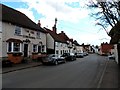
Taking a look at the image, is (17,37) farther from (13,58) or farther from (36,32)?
(36,32)

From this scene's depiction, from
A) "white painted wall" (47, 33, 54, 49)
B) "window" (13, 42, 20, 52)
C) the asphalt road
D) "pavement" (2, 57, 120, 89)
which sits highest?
"white painted wall" (47, 33, 54, 49)

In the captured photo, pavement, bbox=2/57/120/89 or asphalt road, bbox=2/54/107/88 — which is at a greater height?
asphalt road, bbox=2/54/107/88

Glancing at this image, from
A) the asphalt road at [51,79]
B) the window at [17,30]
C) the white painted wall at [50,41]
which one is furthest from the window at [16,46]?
the white painted wall at [50,41]

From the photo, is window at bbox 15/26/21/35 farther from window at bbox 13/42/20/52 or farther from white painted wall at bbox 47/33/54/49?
white painted wall at bbox 47/33/54/49

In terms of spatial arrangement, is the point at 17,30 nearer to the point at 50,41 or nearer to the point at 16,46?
the point at 16,46

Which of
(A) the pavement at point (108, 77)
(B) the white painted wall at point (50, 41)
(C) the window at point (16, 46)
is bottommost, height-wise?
(A) the pavement at point (108, 77)

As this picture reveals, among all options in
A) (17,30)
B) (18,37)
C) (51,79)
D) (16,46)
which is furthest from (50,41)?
(51,79)

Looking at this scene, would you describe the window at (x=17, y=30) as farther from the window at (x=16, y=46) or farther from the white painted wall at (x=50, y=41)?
the white painted wall at (x=50, y=41)

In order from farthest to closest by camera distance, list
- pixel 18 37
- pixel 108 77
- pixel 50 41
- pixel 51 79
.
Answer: pixel 50 41, pixel 18 37, pixel 108 77, pixel 51 79

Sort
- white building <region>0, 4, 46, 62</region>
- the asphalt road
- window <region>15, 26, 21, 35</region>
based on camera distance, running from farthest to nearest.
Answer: window <region>15, 26, 21, 35</region> < white building <region>0, 4, 46, 62</region> < the asphalt road

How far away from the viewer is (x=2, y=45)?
93.2 feet

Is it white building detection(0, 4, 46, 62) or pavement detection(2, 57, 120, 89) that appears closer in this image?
pavement detection(2, 57, 120, 89)

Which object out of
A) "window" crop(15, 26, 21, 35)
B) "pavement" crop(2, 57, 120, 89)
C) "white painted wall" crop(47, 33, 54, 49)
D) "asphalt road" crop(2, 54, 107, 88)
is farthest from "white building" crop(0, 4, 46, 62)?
"white painted wall" crop(47, 33, 54, 49)

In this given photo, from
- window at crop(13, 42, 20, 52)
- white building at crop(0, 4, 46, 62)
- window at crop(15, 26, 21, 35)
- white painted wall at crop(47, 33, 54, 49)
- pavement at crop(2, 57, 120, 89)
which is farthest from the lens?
white painted wall at crop(47, 33, 54, 49)
